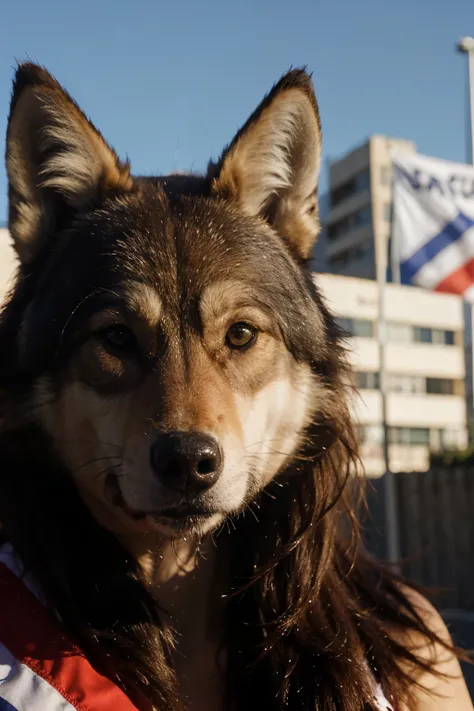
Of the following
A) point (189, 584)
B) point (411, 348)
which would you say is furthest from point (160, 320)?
point (411, 348)

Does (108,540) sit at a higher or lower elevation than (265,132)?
lower

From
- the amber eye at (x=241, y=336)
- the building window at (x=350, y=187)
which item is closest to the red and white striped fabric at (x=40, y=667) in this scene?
the amber eye at (x=241, y=336)

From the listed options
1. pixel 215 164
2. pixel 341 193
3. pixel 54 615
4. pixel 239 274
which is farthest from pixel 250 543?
pixel 341 193

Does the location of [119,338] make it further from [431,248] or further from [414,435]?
[414,435]

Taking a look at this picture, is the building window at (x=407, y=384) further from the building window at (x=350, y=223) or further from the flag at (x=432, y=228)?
the flag at (x=432, y=228)

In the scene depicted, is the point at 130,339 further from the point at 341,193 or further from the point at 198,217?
the point at 341,193

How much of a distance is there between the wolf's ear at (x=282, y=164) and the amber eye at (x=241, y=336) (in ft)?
1.58

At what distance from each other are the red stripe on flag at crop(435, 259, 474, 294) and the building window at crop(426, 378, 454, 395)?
66601 mm

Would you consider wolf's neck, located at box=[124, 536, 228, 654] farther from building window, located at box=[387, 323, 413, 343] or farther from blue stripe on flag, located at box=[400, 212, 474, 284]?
building window, located at box=[387, 323, 413, 343]

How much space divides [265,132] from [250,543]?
150 centimetres

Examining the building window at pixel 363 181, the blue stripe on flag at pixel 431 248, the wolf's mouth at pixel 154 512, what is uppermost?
the building window at pixel 363 181

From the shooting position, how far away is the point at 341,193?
88.1 m

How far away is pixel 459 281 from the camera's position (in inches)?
446

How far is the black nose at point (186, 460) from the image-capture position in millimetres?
2320
